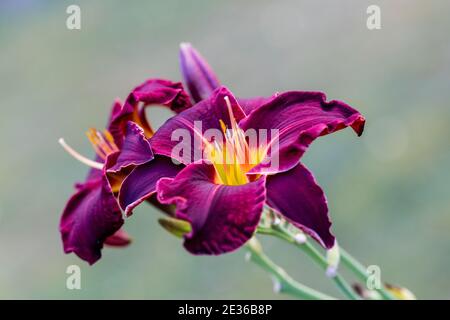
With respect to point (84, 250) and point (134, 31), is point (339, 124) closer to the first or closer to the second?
point (84, 250)

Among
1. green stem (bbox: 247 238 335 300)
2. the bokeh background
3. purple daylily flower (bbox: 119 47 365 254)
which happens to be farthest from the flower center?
the bokeh background

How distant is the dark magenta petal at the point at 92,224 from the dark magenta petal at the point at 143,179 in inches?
0.7

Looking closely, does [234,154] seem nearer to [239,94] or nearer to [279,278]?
[279,278]

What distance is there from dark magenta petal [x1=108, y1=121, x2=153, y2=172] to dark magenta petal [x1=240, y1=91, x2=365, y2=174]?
0.26 ft

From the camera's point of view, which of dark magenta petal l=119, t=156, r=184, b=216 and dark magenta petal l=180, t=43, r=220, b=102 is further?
dark magenta petal l=180, t=43, r=220, b=102

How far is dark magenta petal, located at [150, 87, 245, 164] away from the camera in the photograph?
544 mm

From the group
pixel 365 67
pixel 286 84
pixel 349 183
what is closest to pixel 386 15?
pixel 365 67

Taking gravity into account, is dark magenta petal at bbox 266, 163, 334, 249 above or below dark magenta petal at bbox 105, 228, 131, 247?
above

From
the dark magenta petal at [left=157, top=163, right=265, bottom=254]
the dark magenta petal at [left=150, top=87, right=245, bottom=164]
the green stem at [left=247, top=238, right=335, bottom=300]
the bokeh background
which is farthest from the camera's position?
the bokeh background

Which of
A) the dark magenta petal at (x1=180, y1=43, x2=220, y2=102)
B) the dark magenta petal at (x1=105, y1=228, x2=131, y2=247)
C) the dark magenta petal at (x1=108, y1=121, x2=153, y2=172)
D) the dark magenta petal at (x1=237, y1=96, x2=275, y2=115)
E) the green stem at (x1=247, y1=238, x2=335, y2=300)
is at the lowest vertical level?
the green stem at (x1=247, y1=238, x2=335, y2=300)

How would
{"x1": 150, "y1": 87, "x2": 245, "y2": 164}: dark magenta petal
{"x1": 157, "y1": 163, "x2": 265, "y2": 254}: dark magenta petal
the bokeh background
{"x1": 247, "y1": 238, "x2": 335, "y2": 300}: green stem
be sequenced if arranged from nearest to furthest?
{"x1": 157, "y1": 163, "x2": 265, "y2": 254}: dark magenta petal, {"x1": 150, "y1": 87, "x2": 245, "y2": 164}: dark magenta petal, {"x1": 247, "y1": 238, "x2": 335, "y2": 300}: green stem, the bokeh background

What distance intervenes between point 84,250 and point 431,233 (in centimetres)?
121

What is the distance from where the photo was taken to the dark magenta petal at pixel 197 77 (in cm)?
64

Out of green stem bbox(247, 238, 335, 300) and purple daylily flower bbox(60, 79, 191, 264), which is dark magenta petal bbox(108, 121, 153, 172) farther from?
green stem bbox(247, 238, 335, 300)
